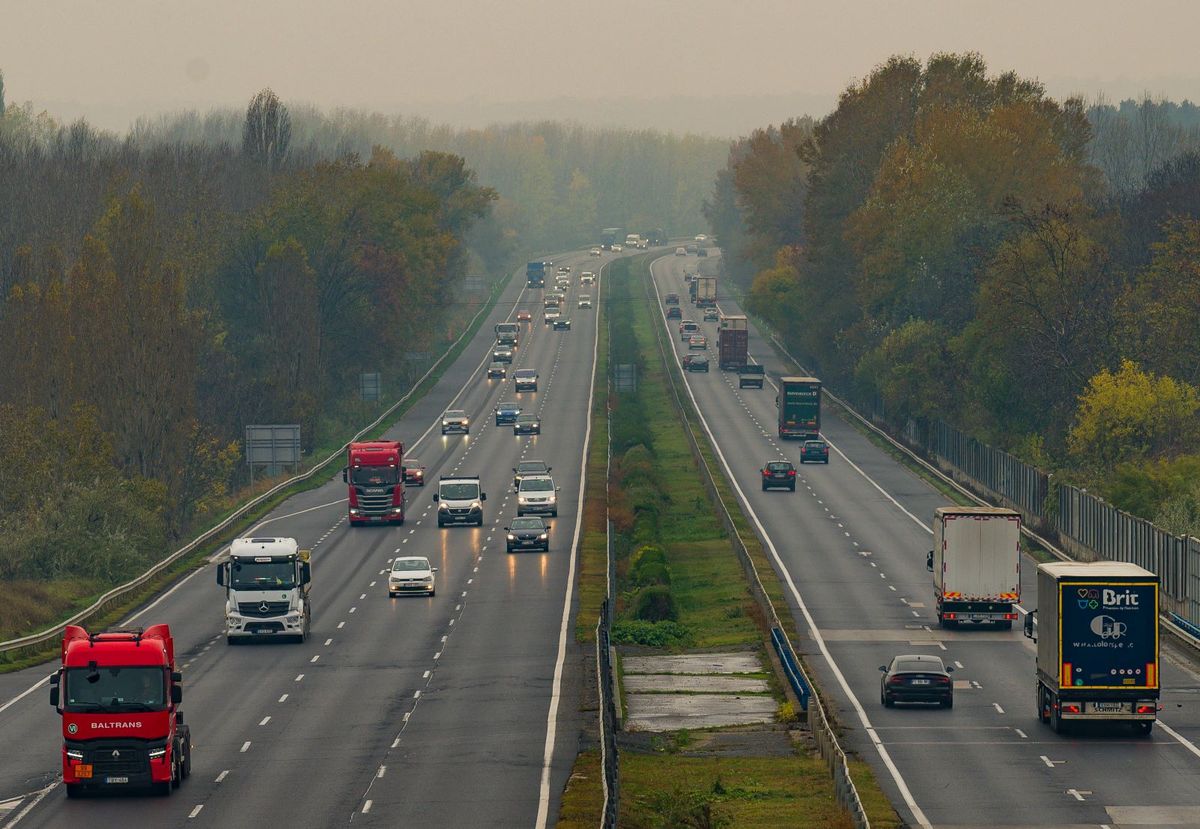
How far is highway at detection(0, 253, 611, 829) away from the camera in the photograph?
35.4 m

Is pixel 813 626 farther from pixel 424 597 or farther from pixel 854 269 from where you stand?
pixel 854 269

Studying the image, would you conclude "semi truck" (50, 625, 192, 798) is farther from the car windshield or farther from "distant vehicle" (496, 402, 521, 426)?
"distant vehicle" (496, 402, 521, 426)

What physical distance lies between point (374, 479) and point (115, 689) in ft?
171

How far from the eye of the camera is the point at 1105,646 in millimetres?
42656

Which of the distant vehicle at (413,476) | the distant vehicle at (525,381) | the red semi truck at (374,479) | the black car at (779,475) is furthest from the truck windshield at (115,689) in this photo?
the distant vehicle at (525,381)

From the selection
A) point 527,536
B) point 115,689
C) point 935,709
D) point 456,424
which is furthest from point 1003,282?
point 115,689

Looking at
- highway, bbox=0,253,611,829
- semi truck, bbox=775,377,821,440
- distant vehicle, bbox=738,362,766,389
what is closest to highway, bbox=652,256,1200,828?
highway, bbox=0,253,611,829

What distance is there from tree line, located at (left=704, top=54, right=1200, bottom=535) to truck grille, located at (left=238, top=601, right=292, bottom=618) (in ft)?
98.7

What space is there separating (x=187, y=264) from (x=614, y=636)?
78027mm

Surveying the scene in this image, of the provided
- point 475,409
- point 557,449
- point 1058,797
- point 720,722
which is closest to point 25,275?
point 557,449

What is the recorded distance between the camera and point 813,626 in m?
62.7

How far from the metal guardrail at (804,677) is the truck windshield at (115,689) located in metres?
12.1

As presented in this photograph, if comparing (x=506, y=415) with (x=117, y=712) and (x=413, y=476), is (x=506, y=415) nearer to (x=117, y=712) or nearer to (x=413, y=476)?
(x=413, y=476)

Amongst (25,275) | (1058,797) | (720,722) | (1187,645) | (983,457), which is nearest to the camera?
(1058,797)
